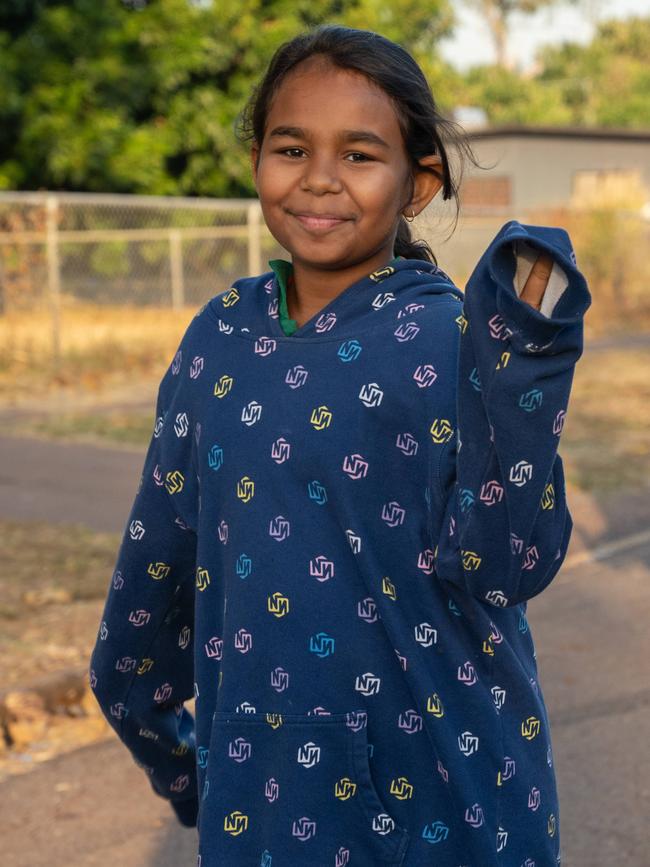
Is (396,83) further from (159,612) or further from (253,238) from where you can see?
(253,238)

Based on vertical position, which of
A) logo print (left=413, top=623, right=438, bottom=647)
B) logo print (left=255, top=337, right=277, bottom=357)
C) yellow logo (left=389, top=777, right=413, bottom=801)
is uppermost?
logo print (left=255, top=337, right=277, bottom=357)

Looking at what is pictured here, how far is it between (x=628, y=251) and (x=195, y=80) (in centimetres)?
747

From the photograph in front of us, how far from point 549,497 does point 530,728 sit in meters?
0.43

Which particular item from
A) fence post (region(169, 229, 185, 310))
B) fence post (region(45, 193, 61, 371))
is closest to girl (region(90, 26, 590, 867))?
fence post (region(45, 193, 61, 371))

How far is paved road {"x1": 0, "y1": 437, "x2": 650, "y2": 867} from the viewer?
11.4ft

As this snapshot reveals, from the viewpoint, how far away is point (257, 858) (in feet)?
6.00

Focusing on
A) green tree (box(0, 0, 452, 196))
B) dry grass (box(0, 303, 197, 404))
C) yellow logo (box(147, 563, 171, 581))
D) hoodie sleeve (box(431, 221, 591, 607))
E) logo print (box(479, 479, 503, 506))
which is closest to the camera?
hoodie sleeve (box(431, 221, 591, 607))

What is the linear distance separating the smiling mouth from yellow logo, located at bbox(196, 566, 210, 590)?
1.70 feet

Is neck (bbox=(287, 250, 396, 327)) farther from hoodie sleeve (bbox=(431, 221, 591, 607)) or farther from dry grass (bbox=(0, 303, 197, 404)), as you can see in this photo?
dry grass (bbox=(0, 303, 197, 404))

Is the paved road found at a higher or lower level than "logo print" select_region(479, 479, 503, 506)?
lower

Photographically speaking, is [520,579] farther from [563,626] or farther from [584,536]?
[584,536]

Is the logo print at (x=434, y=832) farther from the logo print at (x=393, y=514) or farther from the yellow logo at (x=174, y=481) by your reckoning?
the yellow logo at (x=174, y=481)

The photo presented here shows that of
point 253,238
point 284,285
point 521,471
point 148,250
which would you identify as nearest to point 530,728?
point 521,471

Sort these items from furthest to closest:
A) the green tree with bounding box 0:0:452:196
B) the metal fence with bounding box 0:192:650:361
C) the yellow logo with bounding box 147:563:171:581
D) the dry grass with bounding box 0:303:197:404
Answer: the green tree with bounding box 0:0:452:196
the metal fence with bounding box 0:192:650:361
the dry grass with bounding box 0:303:197:404
the yellow logo with bounding box 147:563:171:581
